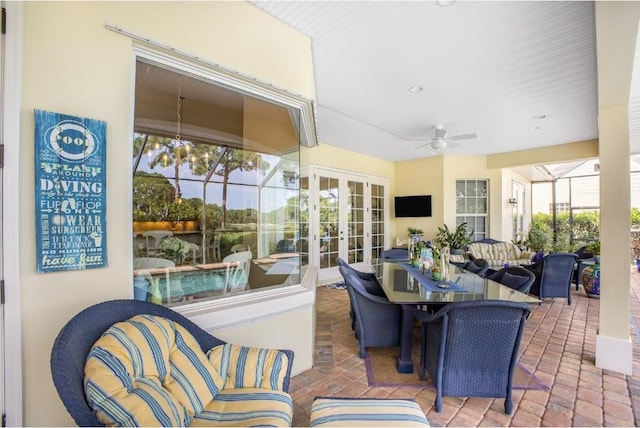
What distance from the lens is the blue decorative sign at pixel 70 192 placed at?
1.43 metres

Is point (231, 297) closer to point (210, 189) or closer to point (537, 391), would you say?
point (537, 391)

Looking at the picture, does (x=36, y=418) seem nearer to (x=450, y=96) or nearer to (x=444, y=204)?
(x=450, y=96)

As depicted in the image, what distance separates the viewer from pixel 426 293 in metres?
2.44

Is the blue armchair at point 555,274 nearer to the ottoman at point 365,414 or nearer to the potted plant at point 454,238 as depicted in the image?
the potted plant at point 454,238

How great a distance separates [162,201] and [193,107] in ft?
6.21

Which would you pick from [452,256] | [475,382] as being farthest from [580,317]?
[475,382]

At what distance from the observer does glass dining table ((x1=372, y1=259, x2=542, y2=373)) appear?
2244 mm

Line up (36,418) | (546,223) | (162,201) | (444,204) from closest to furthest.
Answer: (36,418) → (162,201) → (444,204) → (546,223)

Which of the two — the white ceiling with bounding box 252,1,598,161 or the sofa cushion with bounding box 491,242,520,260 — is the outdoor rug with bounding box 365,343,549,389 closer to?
the white ceiling with bounding box 252,1,598,161

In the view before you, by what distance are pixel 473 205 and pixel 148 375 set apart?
751 centimetres

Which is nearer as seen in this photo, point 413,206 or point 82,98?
point 82,98

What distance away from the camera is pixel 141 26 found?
173cm

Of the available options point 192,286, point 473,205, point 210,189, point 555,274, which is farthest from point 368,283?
point 473,205

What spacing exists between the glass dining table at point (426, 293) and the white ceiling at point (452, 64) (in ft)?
7.29
